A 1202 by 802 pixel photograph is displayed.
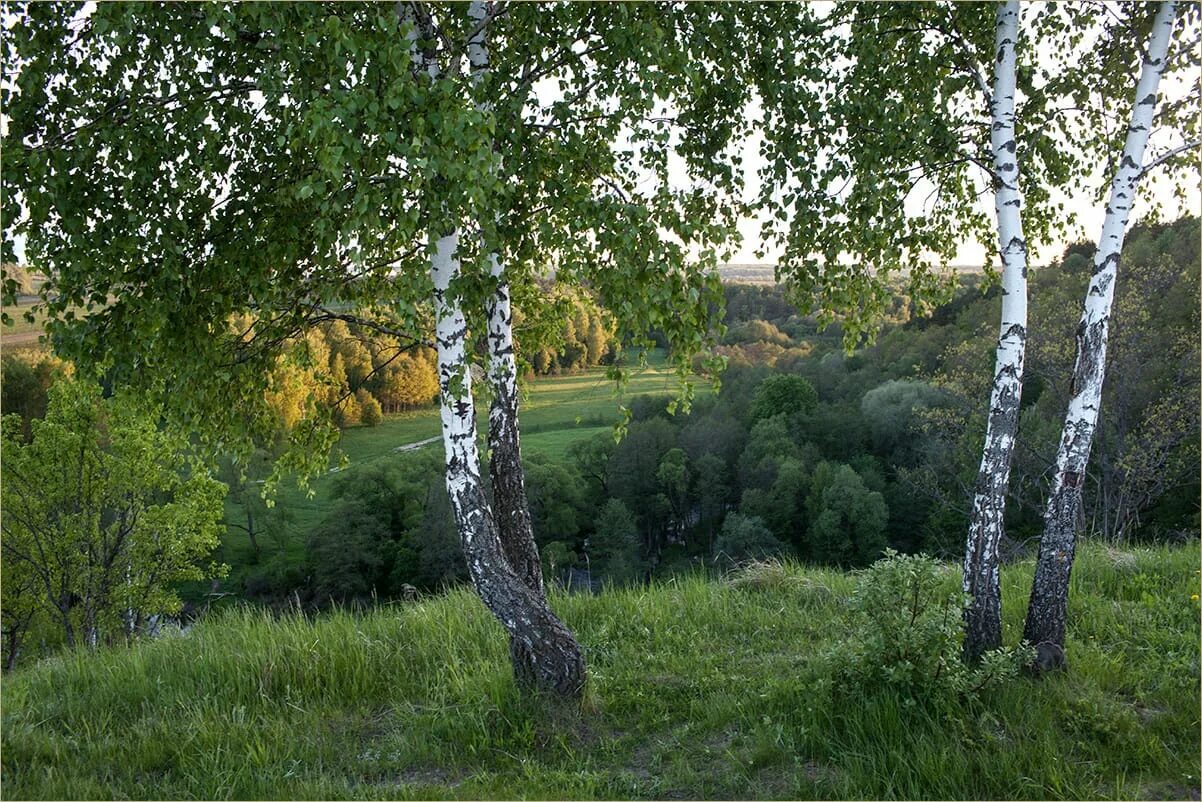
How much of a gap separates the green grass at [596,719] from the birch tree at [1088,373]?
0.42 meters

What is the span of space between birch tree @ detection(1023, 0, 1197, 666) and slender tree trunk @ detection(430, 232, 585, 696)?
3.05 metres

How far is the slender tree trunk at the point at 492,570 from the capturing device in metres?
5.08

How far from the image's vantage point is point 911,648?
4.84 m


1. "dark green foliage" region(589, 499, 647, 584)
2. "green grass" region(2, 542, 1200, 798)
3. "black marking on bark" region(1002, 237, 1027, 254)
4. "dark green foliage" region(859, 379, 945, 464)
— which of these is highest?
"black marking on bark" region(1002, 237, 1027, 254)

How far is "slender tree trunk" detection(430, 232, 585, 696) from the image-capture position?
508 centimetres

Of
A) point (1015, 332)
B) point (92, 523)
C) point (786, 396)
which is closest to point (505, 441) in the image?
point (1015, 332)

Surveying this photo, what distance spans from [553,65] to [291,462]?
321 centimetres

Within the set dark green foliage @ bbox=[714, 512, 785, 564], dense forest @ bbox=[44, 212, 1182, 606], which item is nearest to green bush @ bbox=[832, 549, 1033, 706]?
dense forest @ bbox=[44, 212, 1182, 606]

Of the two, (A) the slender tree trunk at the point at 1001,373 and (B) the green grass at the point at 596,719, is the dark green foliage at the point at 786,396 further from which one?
(A) the slender tree trunk at the point at 1001,373

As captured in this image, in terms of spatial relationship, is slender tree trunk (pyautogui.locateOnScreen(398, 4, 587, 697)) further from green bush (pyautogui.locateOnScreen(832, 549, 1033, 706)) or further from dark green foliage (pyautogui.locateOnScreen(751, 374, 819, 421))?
dark green foliage (pyautogui.locateOnScreen(751, 374, 819, 421))

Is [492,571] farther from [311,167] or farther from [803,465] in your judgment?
[803,465]

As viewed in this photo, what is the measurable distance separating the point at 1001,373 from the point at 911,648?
6.09 ft

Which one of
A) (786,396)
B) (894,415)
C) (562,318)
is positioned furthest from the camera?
(786,396)

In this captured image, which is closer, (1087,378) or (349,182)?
(349,182)
